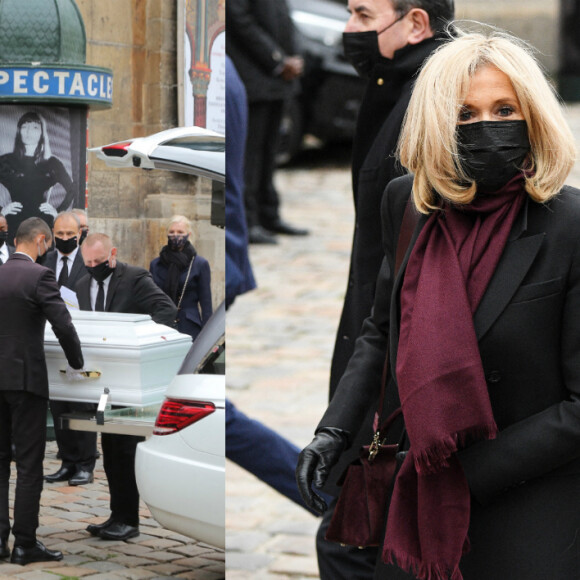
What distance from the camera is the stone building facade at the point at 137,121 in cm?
334

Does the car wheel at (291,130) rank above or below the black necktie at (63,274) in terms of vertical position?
above

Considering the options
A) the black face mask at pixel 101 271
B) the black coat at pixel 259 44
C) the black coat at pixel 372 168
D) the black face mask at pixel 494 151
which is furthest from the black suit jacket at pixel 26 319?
the black coat at pixel 259 44

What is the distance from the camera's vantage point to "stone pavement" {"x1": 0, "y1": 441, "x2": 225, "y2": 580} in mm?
3395

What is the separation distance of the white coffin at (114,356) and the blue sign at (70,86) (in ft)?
1.94

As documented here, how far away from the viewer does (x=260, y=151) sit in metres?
10.5

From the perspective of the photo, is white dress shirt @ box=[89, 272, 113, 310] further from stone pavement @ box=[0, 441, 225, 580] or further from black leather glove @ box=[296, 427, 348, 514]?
black leather glove @ box=[296, 427, 348, 514]

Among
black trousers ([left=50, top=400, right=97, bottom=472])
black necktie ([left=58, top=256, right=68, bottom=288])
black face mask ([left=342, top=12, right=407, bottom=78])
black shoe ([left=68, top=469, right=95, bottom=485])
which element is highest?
black face mask ([left=342, top=12, right=407, bottom=78])

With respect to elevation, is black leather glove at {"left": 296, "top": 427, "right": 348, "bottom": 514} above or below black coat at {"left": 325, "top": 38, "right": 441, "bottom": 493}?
below

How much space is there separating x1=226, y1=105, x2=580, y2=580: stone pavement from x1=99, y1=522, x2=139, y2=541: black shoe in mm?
1237

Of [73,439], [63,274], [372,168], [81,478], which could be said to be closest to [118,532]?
[81,478]

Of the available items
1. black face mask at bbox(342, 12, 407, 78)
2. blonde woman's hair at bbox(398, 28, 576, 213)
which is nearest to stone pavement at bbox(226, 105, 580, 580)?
black face mask at bbox(342, 12, 407, 78)

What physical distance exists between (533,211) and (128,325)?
51.9 inches

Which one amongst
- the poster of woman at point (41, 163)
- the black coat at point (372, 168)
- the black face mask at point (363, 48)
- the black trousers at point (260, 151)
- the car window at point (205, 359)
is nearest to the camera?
the poster of woman at point (41, 163)

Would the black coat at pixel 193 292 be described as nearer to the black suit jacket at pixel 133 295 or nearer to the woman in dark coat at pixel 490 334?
the black suit jacket at pixel 133 295
